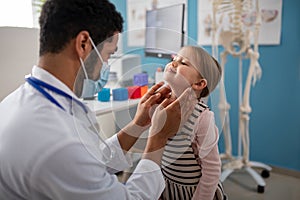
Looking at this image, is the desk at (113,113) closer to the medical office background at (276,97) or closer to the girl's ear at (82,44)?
the girl's ear at (82,44)

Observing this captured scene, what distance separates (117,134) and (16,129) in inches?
15.0

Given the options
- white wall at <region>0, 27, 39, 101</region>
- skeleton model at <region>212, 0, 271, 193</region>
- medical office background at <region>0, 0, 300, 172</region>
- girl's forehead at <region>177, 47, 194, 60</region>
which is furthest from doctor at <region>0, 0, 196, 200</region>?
medical office background at <region>0, 0, 300, 172</region>

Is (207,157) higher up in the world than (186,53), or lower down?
lower down

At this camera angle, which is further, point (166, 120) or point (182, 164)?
point (182, 164)


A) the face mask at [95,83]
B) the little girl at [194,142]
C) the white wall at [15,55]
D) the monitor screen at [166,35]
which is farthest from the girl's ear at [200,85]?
the white wall at [15,55]

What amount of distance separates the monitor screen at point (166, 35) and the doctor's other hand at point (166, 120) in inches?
6.7

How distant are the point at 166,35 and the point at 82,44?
34cm

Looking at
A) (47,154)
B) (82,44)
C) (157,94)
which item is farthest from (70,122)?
(157,94)

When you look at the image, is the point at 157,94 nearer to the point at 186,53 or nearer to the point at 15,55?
the point at 186,53

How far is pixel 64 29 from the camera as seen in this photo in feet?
2.35

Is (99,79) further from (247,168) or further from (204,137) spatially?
(247,168)

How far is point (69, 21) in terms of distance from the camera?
711 millimetres

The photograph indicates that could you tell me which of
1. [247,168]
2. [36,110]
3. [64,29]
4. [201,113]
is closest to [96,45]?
[64,29]

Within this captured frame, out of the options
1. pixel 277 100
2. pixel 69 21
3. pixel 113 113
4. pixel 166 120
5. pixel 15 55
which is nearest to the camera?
pixel 69 21
